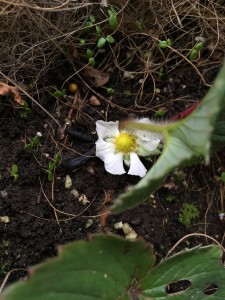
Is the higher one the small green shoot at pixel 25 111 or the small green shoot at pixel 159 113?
the small green shoot at pixel 25 111

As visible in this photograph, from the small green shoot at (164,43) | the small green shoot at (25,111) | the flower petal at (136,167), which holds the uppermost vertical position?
the small green shoot at (164,43)

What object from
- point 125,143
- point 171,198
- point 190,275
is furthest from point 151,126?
point 190,275

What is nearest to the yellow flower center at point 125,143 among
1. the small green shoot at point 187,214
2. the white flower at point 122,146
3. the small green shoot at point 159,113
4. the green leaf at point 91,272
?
the white flower at point 122,146

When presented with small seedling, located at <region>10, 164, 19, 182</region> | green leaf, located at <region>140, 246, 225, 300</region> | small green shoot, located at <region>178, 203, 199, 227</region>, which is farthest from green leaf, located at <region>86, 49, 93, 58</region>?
green leaf, located at <region>140, 246, 225, 300</region>

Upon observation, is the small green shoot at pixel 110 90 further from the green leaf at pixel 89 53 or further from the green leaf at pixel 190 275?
the green leaf at pixel 190 275

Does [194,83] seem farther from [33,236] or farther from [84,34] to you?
[33,236]

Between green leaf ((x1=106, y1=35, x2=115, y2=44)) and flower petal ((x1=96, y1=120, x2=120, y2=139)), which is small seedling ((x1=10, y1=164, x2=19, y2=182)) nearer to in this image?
flower petal ((x1=96, y1=120, x2=120, y2=139))
